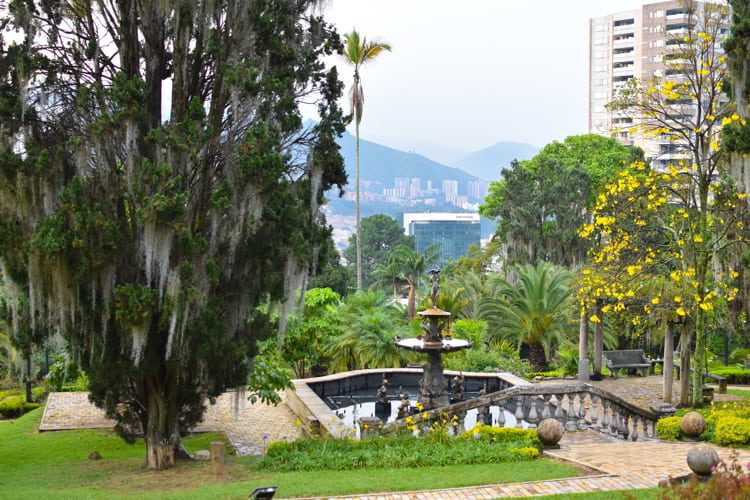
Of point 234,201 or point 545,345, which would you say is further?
point 545,345

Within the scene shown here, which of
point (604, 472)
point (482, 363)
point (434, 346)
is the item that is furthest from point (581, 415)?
point (482, 363)

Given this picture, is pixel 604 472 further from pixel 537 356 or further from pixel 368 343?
pixel 537 356

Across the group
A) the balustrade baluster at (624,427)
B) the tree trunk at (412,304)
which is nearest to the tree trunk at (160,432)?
the balustrade baluster at (624,427)

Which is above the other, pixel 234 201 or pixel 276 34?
pixel 276 34

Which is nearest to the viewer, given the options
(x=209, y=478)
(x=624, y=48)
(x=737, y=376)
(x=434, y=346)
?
(x=209, y=478)

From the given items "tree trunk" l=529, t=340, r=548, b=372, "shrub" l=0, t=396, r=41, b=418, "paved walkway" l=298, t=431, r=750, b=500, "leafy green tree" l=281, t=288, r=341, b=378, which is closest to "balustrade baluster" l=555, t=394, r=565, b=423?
"paved walkway" l=298, t=431, r=750, b=500

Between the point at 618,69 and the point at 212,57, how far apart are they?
96.8 metres

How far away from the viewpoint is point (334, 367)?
25.2 meters

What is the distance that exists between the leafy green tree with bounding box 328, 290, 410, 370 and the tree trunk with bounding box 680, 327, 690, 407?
28.7 feet

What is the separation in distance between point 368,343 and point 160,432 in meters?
11.8

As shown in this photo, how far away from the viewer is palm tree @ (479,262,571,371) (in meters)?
27.7

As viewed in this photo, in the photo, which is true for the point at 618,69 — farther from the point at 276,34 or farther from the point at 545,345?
the point at 276,34

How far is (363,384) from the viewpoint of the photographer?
22.3 metres

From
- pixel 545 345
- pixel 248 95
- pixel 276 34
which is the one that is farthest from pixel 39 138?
pixel 545 345
